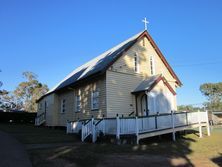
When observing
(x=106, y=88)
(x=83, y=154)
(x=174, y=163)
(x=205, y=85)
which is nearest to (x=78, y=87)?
(x=106, y=88)

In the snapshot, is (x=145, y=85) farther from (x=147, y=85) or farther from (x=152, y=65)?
(x=152, y=65)

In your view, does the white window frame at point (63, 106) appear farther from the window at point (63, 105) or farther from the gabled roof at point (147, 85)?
the gabled roof at point (147, 85)

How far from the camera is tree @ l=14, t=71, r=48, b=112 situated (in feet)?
219

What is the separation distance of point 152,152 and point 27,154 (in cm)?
565

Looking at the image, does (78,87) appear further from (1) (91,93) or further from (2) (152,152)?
(2) (152,152)

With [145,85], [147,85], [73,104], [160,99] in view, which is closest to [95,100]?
[145,85]

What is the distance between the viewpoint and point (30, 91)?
6838cm

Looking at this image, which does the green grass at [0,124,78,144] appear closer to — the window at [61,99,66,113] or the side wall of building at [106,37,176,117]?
the side wall of building at [106,37,176,117]

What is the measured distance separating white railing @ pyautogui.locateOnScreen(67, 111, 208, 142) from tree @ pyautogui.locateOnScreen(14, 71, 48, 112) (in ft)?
173

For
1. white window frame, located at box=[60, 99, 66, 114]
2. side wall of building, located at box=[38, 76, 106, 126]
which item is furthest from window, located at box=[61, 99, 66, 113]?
side wall of building, located at box=[38, 76, 106, 126]

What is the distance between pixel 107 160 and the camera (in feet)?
29.8

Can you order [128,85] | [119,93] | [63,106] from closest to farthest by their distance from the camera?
[119,93] → [128,85] → [63,106]

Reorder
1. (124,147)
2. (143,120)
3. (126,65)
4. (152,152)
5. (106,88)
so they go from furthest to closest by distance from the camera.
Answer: (126,65) → (106,88) → (143,120) → (124,147) → (152,152)

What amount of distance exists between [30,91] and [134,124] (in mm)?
60360
